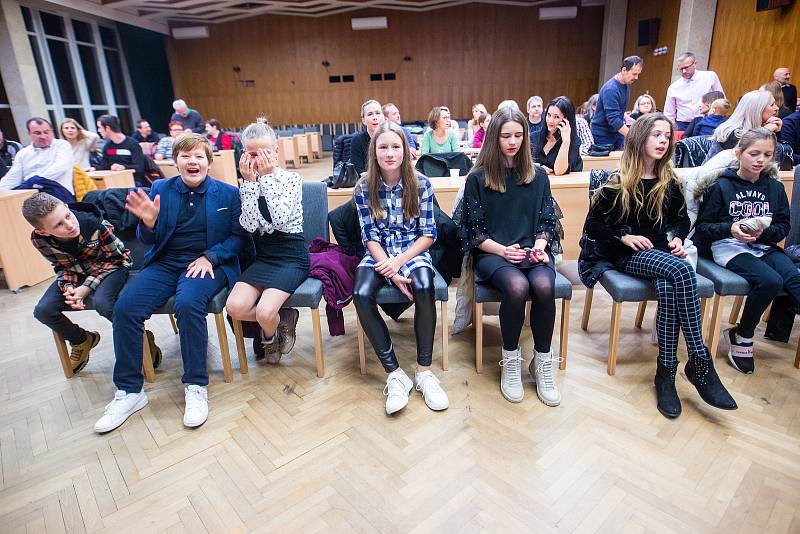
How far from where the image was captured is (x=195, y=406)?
2.05 m

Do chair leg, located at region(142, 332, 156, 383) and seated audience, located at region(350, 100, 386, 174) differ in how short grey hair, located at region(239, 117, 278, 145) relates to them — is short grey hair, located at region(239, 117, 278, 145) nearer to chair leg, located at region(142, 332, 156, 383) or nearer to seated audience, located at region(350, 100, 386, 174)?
chair leg, located at region(142, 332, 156, 383)

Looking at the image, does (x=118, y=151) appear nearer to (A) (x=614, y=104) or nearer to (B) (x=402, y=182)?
(B) (x=402, y=182)

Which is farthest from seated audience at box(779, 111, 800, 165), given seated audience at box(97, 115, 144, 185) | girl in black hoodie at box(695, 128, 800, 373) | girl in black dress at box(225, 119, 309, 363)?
seated audience at box(97, 115, 144, 185)

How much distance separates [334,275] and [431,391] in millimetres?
769

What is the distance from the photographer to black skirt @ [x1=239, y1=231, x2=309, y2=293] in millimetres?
2244

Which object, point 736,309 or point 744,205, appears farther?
point 736,309

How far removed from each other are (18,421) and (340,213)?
181 centimetres

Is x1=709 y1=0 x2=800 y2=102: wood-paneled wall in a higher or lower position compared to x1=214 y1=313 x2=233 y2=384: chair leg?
higher

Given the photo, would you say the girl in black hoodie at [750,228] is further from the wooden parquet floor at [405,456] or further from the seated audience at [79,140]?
the seated audience at [79,140]

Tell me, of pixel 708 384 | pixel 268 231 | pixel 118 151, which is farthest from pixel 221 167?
Answer: pixel 708 384

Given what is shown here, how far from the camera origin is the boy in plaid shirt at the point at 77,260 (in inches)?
83.7

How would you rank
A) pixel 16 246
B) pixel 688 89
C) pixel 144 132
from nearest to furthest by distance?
pixel 16 246, pixel 688 89, pixel 144 132

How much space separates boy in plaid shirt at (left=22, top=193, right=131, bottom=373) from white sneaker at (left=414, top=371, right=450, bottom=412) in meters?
1.54

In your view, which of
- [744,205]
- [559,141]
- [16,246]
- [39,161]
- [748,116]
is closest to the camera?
[744,205]
